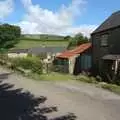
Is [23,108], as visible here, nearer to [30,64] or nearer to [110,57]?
[110,57]

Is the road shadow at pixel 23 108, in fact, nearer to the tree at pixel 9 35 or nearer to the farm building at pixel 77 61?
the farm building at pixel 77 61

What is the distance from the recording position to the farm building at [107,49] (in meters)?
29.4

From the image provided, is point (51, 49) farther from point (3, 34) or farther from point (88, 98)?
point (88, 98)

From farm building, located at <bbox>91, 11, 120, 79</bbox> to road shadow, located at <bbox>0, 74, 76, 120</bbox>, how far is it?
13.3 metres

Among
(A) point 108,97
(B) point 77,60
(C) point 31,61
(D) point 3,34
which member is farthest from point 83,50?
(D) point 3,34

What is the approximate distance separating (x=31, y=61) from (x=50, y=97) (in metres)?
16.9

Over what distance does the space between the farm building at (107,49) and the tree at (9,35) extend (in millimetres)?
63051

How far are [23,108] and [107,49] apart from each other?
64.6 ft

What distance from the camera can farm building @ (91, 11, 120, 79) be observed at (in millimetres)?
29375

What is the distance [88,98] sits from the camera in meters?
16.0

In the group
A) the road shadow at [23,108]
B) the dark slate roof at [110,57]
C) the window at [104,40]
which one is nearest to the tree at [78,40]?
the window at [104,40]

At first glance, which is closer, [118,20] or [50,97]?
[50,97]

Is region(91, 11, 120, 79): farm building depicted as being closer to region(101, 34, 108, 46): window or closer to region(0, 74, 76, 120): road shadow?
region(101, 34, 108, 46): window

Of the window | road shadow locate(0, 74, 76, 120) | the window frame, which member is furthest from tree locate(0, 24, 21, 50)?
road shadow locate(0, 74, 76, 120)
